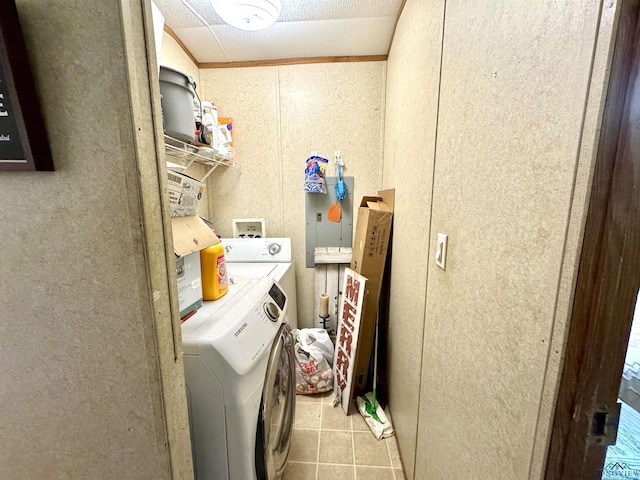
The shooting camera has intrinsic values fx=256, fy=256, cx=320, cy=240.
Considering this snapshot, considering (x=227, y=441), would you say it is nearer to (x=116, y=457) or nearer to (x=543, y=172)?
(x=116, y=457)

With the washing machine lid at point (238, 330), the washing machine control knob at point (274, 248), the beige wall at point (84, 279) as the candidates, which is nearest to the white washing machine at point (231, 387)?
the washing machine lid at point (238, 330)

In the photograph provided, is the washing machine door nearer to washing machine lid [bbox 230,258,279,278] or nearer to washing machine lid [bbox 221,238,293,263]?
washing machine lid [bbox 230,258,279,278]

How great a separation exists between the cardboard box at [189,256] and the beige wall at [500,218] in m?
0.88

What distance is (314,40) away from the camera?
6.46ft

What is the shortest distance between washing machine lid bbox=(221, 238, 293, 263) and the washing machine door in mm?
1056

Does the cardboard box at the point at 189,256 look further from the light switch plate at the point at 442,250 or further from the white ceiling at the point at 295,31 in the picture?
the white ceiling at the point at 295,31

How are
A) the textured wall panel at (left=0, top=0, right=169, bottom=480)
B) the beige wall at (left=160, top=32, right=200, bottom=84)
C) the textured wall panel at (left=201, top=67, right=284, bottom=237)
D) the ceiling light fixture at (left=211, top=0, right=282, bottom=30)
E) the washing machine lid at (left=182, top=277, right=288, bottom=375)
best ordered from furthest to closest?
the textured wall panel at (left=201, top=67, right=284, bottom=237)
the beige wall at (left=160, top=32, right=200, bottom=84)
the ceiling light fixture at (left=211, top=0, right=282, bottom=30)
the washing machine lid at (left=182, top=277, right=288, bottom=375)
the textured wall panel at (left=0, top=0, right=169, bottom=480)

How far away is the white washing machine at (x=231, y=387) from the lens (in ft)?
2.68

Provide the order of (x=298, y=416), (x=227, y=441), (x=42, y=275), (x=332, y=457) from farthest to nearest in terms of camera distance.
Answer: (x=298, y=416) < (x=332, y=457) < (x=227, y=441) < (x=42, y=275)

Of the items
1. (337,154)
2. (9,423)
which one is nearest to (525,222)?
(9,423)

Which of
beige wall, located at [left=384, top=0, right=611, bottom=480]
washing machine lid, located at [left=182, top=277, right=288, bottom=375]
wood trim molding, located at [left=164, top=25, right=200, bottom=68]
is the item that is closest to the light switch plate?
beige wall, located at [left=384, top=0, right=611, bottom=480]

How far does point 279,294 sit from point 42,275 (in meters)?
0.89

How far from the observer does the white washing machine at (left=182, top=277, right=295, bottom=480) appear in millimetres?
818


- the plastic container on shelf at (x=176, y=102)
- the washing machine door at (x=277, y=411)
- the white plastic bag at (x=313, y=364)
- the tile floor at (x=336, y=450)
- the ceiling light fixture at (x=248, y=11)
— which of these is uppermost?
the ceiling light fixture at (x=248, y=11)
